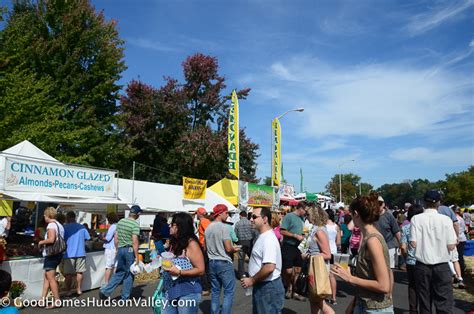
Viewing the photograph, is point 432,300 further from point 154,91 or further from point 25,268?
point 154,91

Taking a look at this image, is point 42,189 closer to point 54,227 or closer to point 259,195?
point 54,227

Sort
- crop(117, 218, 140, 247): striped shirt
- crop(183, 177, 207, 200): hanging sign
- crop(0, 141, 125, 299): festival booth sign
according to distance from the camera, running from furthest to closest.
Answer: crop(183, 177, 207, 200): hanging sign
crop(0, 141, 125, 299): festival booth sign
crop(117, 218, 140, 247): striped shirt

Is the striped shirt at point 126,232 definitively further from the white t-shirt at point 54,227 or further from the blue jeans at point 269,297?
the blue jeans at point 269,297

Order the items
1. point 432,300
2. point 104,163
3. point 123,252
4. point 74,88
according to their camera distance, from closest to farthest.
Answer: point 432,300, point 123,252, point 74,88, point 104,163

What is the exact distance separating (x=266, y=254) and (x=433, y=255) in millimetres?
2200

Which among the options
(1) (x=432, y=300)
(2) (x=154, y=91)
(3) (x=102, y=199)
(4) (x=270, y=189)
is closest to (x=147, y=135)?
(2) (x=154, y=91)

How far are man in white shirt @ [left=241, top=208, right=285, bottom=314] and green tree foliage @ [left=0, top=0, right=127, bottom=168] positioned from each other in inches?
681

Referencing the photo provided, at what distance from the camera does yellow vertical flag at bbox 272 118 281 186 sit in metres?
25.6

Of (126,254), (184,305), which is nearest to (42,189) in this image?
(126,254)

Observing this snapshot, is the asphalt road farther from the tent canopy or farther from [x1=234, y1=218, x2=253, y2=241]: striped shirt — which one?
the tent canopy

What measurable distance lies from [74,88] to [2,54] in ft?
15.1

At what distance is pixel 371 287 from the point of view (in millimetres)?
2811

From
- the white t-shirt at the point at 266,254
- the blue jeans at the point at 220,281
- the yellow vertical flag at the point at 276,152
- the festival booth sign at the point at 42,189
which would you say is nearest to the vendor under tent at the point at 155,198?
the festival booth sign at the point at 42,189

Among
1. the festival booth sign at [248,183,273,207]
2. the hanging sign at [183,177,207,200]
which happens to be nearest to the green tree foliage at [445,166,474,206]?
the festival booth sign at [248,183,273,207]
